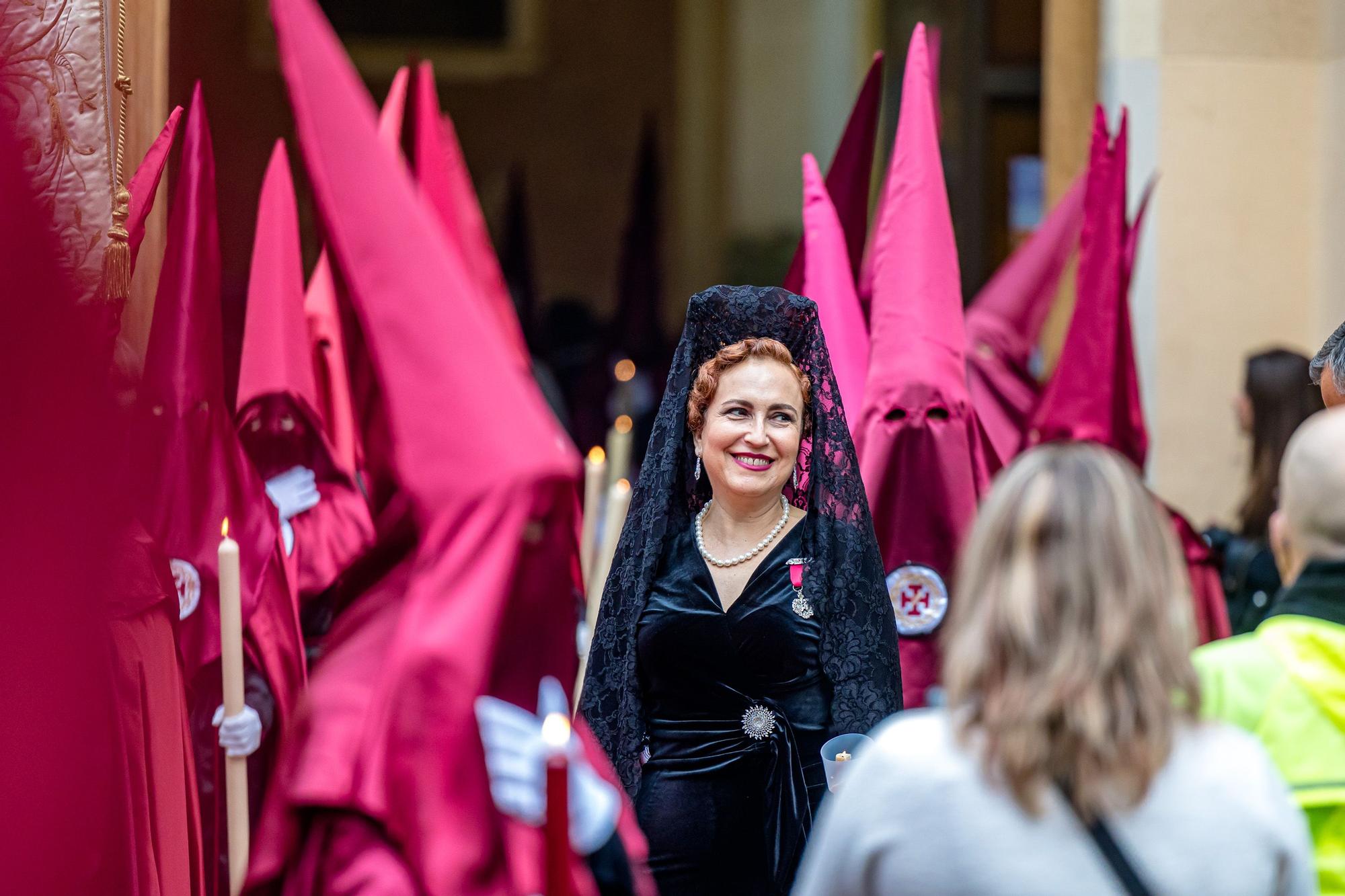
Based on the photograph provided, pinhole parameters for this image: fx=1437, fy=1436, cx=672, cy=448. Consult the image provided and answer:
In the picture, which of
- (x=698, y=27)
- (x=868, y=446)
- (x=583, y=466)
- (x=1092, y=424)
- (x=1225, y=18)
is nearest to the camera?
(x=868, y=446)

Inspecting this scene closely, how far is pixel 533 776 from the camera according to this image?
1.85 meters

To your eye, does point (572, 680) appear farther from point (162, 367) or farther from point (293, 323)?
point (293, 323)

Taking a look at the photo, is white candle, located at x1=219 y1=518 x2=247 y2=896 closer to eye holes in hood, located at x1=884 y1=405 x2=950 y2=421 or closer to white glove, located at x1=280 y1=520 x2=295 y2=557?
white glove, located at x1=280 y1=520 x2=295 y2=557

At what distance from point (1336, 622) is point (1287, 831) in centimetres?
39

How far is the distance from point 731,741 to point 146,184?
1.93 m

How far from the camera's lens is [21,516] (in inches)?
73.6


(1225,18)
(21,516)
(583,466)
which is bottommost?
(583,466)

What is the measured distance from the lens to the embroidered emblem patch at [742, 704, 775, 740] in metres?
2.88

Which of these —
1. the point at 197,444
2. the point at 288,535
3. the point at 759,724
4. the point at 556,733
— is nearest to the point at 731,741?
the point at 759,724

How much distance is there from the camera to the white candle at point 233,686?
269 centimetres

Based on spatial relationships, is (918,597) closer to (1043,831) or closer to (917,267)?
(917,267)

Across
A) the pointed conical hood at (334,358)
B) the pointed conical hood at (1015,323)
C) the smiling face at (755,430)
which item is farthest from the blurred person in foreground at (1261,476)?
the pointed conical hood at (334,358)

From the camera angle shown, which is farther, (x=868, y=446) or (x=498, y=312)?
(x=498, y=312)

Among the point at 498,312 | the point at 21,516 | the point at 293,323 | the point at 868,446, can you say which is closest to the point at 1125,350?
the point at 868,446
